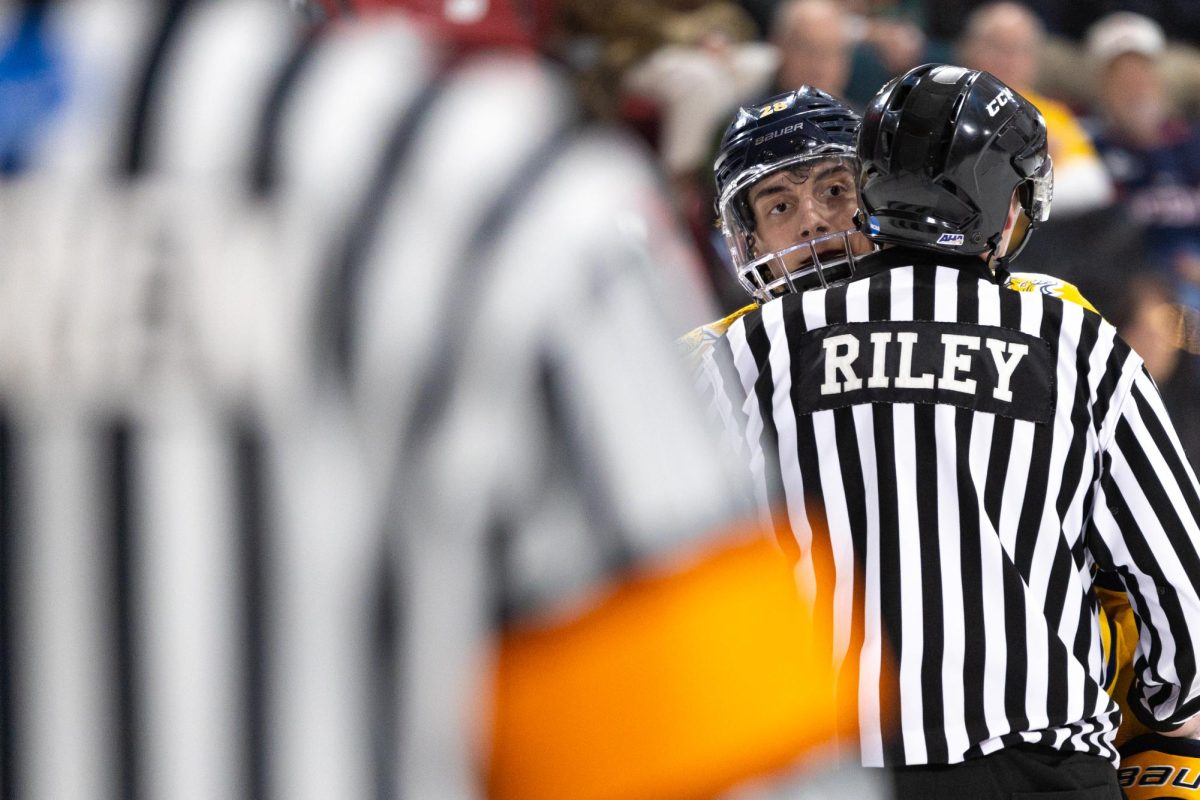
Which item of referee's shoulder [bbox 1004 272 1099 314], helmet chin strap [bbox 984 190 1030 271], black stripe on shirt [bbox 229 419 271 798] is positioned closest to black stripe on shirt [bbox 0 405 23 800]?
black stripe on shirt [bbox 229 419 271 798]

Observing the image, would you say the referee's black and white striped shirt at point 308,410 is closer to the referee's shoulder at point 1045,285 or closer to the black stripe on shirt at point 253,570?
the black stripe on shirt at point 253,570

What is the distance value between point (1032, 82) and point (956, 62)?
70 centimetres

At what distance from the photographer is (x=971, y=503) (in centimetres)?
230

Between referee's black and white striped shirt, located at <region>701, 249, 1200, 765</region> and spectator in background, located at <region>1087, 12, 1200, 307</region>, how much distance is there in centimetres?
422

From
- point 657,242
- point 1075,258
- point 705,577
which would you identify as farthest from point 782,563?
point 1075,258

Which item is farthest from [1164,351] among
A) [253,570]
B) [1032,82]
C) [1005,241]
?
[253,570]

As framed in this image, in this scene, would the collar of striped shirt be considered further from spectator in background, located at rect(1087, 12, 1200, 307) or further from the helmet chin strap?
spectator in background, located at rect(1087, 12, 1200, 307)

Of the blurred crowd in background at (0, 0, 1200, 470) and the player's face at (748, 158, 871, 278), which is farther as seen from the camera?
the blurred crowd in background at (0, 0, 1200, 470)

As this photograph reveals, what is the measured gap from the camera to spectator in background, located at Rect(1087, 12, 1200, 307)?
21.5 feet

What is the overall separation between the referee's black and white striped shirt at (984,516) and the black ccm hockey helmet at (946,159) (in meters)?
0.10

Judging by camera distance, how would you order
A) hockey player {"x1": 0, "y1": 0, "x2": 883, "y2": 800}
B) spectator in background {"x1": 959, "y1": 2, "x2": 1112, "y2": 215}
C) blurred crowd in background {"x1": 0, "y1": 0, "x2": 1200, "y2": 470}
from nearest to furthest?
hockey player {"x1": 0, "y1": 0, "x2": 883, "y2": 800}, blurred crowd in background {"x1": 0, "y1": 0, "x2": 1200, "y2": 470}, spectator in background {"x1": 959, "y1": 2, "x2": 1112, "y2": 215}

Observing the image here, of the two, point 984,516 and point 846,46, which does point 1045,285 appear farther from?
point 846,46

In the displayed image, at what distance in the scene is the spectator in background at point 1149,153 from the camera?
6.54m

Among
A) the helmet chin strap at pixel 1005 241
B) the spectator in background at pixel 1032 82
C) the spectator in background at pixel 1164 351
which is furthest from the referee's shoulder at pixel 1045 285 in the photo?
the spectator in background at pixel 1032 82
